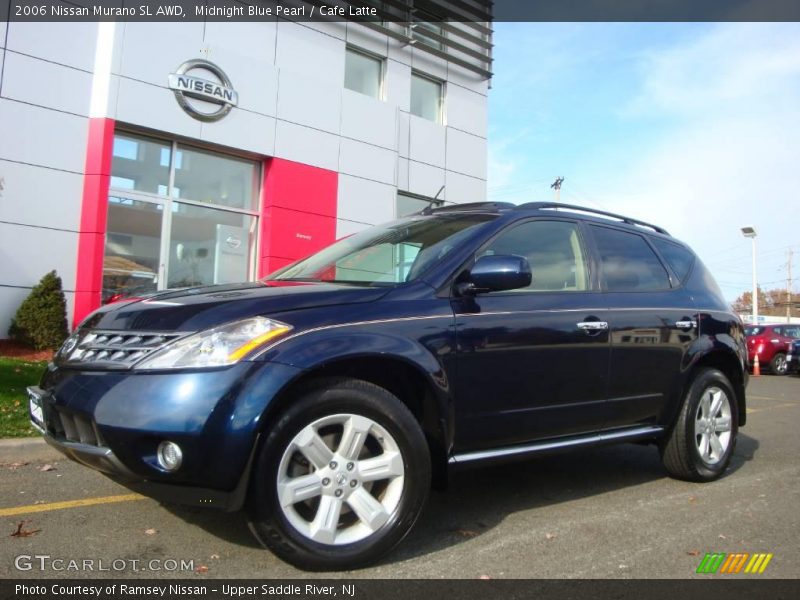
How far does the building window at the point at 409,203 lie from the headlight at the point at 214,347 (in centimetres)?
1203

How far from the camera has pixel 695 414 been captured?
4375 mm

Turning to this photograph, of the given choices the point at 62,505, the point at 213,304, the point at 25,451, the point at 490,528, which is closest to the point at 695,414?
the point at 490,528

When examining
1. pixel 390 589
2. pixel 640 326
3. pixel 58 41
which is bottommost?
pixel 390 589

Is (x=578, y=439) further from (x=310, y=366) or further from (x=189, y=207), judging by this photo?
(x=189, y=207)

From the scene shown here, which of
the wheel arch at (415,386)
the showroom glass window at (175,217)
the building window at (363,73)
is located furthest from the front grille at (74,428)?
the building window at (363,73)

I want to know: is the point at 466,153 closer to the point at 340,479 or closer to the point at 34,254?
the point at 34,254

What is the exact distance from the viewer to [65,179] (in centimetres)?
1012

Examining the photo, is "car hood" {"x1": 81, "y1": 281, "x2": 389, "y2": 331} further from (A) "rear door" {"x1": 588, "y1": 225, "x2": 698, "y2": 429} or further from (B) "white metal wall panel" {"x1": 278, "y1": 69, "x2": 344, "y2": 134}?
(B) "white metal wall panel" {"x1": 278, "y1": 69, "x2": 344, "y2": 134}

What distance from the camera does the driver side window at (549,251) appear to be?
3.65 metres

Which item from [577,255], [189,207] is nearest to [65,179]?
[189,207]

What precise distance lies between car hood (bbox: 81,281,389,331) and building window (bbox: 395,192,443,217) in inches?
456

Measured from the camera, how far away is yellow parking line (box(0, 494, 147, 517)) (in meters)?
3.46

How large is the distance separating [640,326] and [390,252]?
5.37 feet

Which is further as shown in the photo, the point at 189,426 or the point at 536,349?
the point at 536,349
